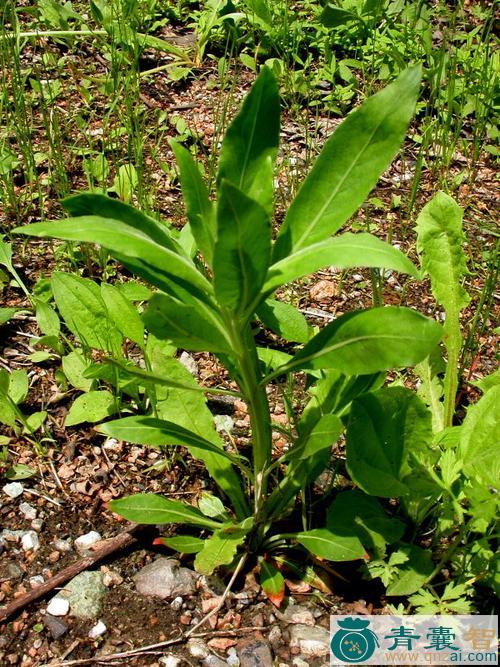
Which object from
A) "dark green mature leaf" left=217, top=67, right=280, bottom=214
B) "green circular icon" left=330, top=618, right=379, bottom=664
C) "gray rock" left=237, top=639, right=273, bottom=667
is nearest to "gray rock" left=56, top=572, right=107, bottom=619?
"gray rock" left=237, top=639, right=273, bottom=667

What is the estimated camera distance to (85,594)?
2168 mm

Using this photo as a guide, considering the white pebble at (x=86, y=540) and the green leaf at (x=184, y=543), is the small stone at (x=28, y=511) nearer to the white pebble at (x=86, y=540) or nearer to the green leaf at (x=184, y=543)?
the white pebble at (x=86, y=540)

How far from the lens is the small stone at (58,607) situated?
213cm

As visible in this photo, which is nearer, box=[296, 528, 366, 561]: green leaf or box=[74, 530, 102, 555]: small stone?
box=[296, 528, 366, 561]: green leaf

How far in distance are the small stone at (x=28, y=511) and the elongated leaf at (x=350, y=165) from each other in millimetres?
1129

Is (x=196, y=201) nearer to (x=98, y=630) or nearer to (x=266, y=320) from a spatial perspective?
(x=266, y=320)

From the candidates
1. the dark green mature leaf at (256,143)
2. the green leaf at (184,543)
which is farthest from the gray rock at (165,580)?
the dark green mature leaf at (256,143)

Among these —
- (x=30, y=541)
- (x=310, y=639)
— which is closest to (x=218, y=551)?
(x=310, y=639)

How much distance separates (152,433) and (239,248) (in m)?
0.70

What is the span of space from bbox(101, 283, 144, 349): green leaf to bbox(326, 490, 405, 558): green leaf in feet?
2.88

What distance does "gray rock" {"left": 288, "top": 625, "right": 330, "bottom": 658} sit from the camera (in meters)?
2.07

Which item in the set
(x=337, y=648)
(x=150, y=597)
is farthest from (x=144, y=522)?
(x=337, y=648)

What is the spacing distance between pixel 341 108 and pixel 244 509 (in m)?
2.48

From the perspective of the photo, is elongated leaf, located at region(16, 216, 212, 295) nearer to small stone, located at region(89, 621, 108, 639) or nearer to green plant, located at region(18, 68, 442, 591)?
green plant, located at region(18, 68, 442, 591)
